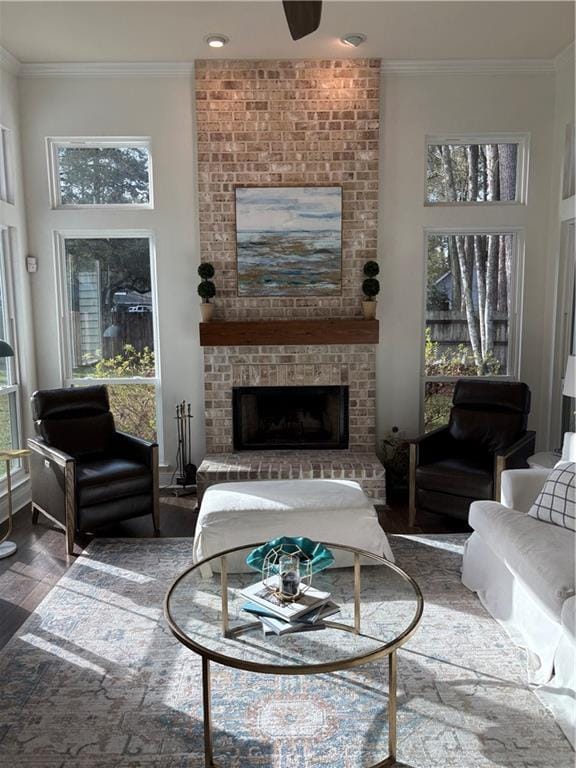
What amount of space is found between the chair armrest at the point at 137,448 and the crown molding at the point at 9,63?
2924 mm

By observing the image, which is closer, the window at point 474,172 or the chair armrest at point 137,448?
the chair armrest at point 137,448

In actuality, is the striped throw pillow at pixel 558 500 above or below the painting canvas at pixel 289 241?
below

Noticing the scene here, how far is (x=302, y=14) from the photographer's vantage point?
2.12 metres

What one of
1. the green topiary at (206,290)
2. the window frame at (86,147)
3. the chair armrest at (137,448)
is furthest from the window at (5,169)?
the chair armrest at (137,448)

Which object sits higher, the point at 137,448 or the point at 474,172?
the point at 474,172

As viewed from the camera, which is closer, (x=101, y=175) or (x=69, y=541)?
(x=69, y=541)

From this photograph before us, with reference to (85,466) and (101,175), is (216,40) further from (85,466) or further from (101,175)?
(85,466)

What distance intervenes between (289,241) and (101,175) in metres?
Result: 1.67

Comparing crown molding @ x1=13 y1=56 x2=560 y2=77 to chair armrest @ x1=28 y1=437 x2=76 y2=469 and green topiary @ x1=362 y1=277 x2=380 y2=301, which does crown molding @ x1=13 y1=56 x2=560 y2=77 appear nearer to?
green topiary @ x1=362 y1=277 x2=380 y2=301

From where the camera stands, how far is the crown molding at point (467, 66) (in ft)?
15.4

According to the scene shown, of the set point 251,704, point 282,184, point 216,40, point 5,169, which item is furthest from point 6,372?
point 251,704

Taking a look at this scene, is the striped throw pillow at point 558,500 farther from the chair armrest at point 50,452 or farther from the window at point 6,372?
the window at point 6,372

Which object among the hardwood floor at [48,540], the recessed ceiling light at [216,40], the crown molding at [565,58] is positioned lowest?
the hardwood floor at [48,540]

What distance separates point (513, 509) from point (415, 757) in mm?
1513
